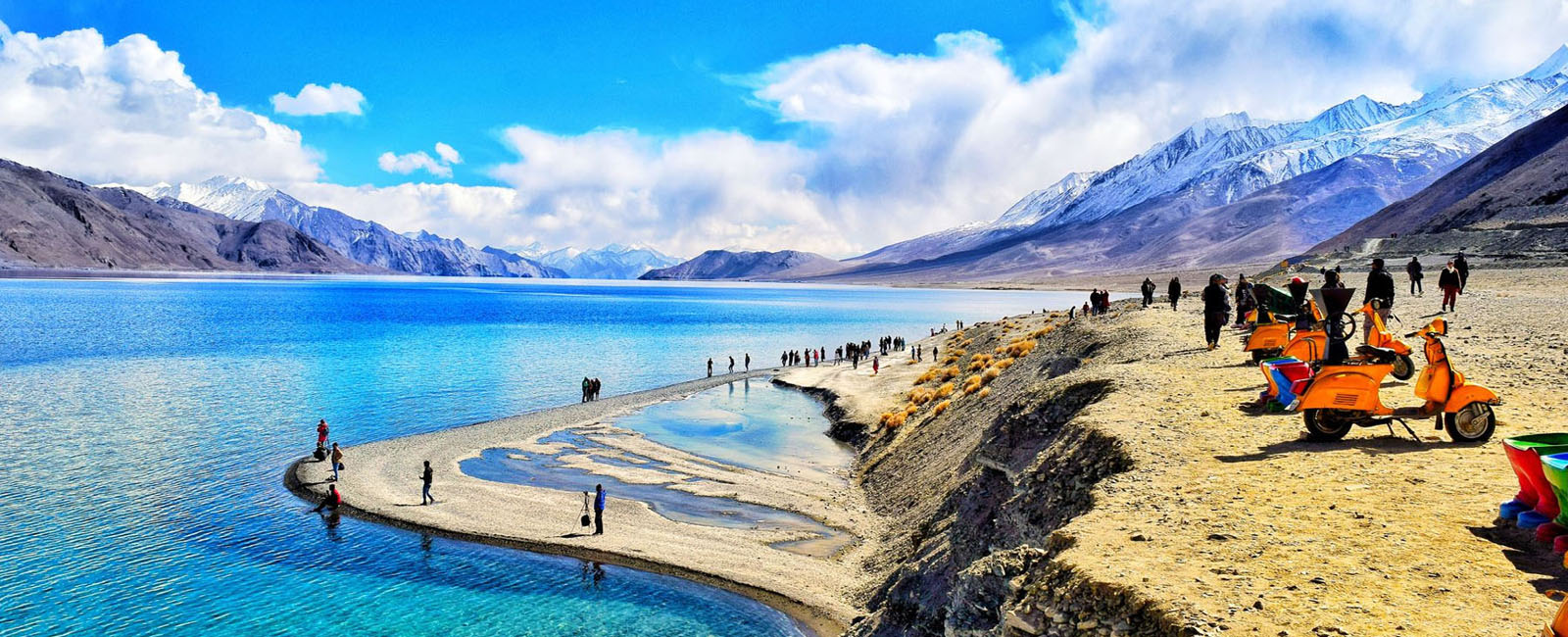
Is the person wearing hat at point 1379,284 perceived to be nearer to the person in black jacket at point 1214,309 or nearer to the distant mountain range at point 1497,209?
the person in black jacket at point 1214,309

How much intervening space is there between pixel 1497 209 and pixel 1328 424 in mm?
Answer: 129569

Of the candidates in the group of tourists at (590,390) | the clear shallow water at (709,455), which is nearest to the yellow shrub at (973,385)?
the clear shallow water at (709,455)

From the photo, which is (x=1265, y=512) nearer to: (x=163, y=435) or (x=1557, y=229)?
(x=163, y=435)

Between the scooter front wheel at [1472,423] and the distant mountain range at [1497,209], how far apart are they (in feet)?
204

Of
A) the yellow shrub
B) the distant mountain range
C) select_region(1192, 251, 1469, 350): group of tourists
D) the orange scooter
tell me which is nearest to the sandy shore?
the yellow shrub

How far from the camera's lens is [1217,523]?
9258mm

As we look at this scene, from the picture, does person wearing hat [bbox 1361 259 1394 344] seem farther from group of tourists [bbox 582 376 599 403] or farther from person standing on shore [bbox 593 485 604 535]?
group of tourists [bbox 582 376 599 403]

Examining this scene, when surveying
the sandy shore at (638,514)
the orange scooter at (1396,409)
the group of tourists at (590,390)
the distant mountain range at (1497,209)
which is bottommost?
the sandy shore at (638,514)

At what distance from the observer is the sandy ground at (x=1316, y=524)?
6.78 metres

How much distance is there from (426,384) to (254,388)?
33.7 ft

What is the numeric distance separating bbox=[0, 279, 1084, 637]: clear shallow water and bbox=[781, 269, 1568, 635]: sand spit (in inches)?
281

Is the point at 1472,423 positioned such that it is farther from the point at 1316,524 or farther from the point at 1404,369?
the point at 1316,524

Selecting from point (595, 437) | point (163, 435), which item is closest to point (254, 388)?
point (163, 435)

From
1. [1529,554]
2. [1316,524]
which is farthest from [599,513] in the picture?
[1529,554]
